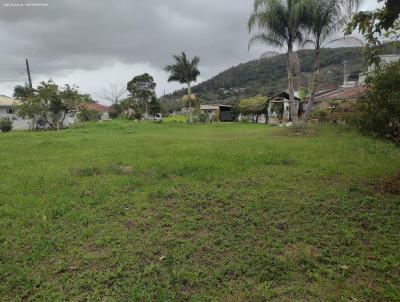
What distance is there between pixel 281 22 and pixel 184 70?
60.3 ft

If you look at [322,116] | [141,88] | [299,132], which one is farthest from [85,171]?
[141,88]

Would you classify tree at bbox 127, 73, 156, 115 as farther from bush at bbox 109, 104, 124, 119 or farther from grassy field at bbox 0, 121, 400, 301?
grassy field at bbox 0, 121, 400, 301

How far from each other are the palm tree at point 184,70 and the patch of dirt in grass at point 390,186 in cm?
2685

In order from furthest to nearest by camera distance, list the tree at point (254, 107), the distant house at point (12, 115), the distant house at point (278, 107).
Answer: the tree at point (254, 107) → the distant house at point (12, 115) → the distant house at point (278, 107)

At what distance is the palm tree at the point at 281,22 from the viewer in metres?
13.9

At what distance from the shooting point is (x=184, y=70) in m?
31.8

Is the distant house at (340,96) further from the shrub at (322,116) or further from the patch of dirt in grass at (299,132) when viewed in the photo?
the patch of dirt in grass at (299,132)

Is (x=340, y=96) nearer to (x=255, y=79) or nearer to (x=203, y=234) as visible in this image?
(x=203, y=234)

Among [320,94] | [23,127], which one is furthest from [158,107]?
[320,94]

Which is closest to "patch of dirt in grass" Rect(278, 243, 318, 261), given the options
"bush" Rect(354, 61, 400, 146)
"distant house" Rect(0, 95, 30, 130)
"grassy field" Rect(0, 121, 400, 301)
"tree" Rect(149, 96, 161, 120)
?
"grassy field" Rect(0, 121, 400, 301)

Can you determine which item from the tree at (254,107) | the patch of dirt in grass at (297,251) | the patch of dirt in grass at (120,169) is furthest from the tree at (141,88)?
the patch of dirt in grass at (297,251)

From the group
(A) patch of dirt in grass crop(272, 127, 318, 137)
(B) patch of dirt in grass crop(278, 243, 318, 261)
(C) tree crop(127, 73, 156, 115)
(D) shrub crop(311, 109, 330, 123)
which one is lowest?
(B) patch of dirt in grass crop(278, 243, 318, 261)

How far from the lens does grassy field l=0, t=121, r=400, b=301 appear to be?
273cm

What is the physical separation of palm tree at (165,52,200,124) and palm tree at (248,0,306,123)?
17024 mm
